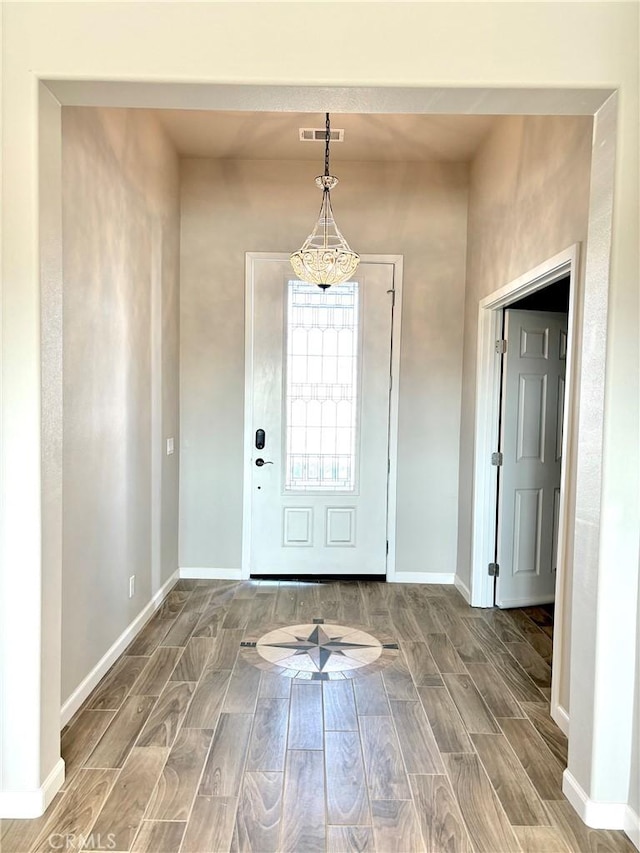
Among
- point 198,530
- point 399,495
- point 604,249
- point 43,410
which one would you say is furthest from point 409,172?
point 43,410

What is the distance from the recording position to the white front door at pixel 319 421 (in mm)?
4320

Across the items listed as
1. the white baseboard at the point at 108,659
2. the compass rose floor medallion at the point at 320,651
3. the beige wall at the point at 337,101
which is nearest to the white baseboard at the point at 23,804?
the beige wall at the point at 337,101

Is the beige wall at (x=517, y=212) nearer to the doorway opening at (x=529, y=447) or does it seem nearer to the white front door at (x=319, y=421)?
the doorway opening at (x=529, y=447)

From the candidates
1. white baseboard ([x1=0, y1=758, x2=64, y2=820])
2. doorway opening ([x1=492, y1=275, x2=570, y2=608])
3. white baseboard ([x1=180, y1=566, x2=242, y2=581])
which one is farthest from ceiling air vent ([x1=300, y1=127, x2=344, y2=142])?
white baseboard ([x1=0, y1=758, x2=64, y2=820])

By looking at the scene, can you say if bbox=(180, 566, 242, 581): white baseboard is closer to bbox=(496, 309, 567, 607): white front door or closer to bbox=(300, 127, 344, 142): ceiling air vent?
bbox=(496, 309, 567, 607): white front door

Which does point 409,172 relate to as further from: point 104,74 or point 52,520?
point 52,520

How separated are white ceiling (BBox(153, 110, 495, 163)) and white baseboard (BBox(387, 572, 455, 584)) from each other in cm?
313

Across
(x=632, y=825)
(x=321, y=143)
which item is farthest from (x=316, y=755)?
(x=321, y=143)

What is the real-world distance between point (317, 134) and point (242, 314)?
4.42ft

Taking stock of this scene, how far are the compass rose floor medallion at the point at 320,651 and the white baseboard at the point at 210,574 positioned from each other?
3.20ft

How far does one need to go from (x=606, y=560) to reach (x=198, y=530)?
3.18 metres

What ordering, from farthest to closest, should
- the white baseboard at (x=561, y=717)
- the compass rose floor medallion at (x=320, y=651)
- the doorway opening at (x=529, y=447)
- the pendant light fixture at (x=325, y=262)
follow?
1. the doorway opening at (x=529, y=447)
2. the pendant light fixture at (x=325, y=262)
3. the compass rose floor medallion at (x=320, y=651)
4. the white baseboard at (x=561, y=717)

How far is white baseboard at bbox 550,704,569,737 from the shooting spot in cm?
242

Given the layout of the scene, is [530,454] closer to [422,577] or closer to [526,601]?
[526,601]
